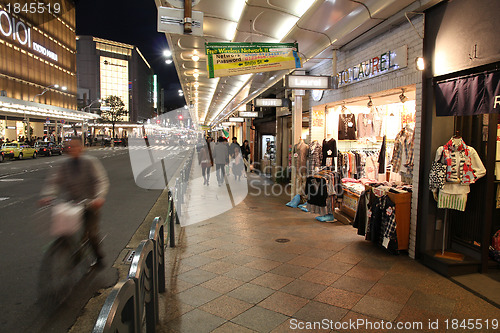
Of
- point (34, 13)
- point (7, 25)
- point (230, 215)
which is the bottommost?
point (230, 215)

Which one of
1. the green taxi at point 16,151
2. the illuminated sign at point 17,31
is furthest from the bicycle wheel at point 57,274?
the illuminated sign at point 17,31

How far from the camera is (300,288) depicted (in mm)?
4590

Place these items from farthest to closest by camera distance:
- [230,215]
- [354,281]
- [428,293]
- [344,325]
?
[230,215] → [354,281] → [428,293] → [344,325]

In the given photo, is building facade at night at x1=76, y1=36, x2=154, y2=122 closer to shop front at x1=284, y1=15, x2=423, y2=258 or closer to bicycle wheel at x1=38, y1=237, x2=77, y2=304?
shop front at x1=284, y1=15, x2=423, y2=258

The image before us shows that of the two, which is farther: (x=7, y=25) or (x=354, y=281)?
(x=7, y=25)

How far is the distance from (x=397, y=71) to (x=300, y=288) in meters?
4.33

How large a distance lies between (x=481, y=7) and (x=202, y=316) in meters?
5.36

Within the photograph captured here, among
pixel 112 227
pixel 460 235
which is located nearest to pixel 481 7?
pixel 460 235

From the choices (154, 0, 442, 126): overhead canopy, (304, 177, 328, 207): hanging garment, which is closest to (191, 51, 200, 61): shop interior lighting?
(154, 0, 442, 126): overhead canopy

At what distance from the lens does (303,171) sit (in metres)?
10.4

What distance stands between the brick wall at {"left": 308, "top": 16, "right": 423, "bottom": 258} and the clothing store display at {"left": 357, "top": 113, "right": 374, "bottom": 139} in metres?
0.83

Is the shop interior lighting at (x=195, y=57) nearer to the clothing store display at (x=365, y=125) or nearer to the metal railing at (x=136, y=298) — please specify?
the clothing store display at (x=365, y=125)

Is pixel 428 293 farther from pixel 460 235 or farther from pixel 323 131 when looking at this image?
pixel 323 131

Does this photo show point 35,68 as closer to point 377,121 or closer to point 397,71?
point 377,121
